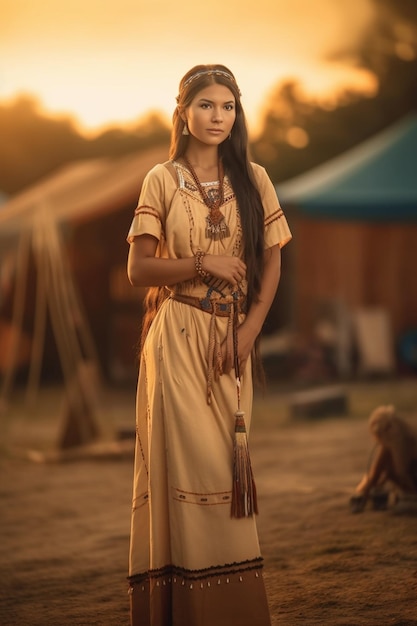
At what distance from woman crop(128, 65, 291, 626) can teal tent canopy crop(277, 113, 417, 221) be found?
862cm

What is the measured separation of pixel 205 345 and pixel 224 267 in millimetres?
241

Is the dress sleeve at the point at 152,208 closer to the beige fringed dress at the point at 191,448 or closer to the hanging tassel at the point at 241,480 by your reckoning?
the beige fringed dress at the point at 191,448

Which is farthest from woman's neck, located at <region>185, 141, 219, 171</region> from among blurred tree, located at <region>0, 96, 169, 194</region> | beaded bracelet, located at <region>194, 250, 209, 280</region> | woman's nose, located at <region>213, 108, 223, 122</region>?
blurred tree, located at <region>0, 96, 169, 194</region>

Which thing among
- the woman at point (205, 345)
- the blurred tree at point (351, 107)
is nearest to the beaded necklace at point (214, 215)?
the woman at point (205, 345)

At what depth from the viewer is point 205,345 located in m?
3.11

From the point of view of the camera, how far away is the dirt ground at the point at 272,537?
3.69 metres

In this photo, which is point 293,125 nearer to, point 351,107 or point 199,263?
point 351,107

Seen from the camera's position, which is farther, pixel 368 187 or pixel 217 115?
pixel 368 187

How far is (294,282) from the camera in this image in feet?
41.4

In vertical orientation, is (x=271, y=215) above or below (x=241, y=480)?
above

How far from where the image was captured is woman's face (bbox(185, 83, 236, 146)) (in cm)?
303

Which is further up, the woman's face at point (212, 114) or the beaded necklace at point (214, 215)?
the woman's face at point (212, 114)

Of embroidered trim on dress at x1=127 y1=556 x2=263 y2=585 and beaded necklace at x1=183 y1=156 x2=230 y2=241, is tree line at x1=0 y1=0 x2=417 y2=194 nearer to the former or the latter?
beaded necklace at x1=183 y1=156 x2=230 y2=241

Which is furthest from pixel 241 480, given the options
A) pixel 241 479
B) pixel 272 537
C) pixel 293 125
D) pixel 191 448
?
pixel 293 125
